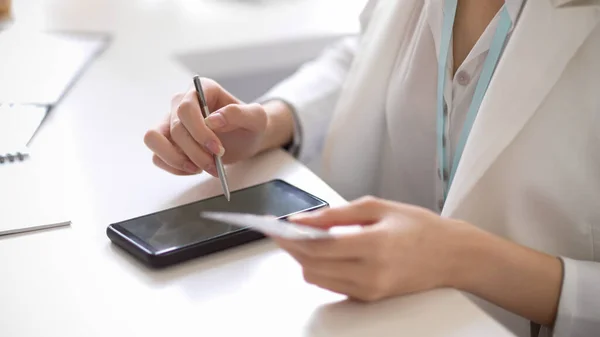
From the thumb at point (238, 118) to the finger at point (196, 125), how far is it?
15 mm

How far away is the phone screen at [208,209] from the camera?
695 mm

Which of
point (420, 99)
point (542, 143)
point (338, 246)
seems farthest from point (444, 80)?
point (338, 246)

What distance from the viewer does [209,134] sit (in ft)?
2.73

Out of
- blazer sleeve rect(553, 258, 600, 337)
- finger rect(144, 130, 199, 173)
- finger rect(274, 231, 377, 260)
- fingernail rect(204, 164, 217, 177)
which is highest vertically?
finger rect(144, 130, 199, 173)

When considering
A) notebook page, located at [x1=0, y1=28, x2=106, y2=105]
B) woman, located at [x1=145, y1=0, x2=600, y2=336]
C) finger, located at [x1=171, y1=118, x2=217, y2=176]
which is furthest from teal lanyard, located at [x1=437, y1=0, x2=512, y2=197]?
notebook page, located at [x1=0, y1=28, x2=106, y2=105]

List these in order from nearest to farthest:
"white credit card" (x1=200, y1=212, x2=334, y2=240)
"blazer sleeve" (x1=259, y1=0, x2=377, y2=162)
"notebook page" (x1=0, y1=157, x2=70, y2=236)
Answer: "white credit card" (x1=200, y1=212, x2=334, y2=240) < "notebook page" (x1=0, y1=157, x2=70, y2=236) < "blazer sleeve" (x1=259, y1=0, x2=377, y2=162)

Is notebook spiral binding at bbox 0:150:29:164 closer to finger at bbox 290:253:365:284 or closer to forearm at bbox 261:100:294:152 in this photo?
forearm at bbox 261:100:294:152

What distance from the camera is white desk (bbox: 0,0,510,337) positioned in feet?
1.93

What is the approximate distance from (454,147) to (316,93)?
0.83 feet

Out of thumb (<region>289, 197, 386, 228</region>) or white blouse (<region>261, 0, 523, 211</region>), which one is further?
white blouse (<region>261, 0, 523, 211</region>)

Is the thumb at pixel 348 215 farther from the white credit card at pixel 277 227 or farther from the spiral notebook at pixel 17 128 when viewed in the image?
the spiral notebook at pixel 17 128

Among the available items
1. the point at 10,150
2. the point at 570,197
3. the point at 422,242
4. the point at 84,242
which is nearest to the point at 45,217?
the point at 84,242

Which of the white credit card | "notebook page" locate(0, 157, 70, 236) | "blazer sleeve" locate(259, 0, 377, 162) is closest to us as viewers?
the white credit card

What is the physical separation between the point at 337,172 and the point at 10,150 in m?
0.44
